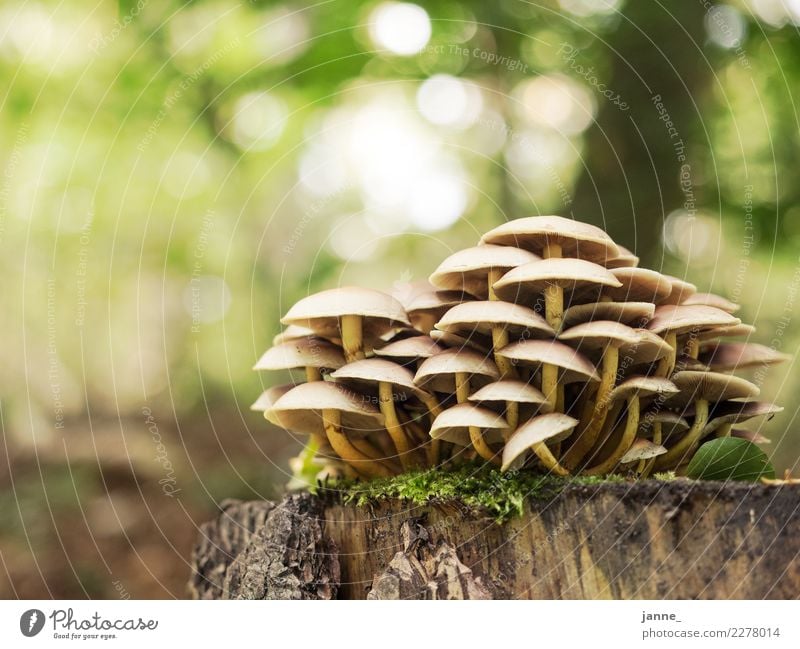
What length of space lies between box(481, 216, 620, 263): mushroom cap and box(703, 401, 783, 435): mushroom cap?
0.72 metres

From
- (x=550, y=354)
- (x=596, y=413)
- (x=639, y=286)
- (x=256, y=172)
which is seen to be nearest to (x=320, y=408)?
(x=550, y=354)

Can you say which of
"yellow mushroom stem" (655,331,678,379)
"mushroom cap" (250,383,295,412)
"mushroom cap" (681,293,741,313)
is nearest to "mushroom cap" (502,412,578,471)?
"yellow mushroom stem" (655,331,678,379)

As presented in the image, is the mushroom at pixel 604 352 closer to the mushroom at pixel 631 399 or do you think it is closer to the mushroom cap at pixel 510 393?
the mushroom at pixel 631 399

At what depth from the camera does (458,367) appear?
6.63 ft

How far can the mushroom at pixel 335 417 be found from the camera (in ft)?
7.13

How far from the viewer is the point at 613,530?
1.97 meters

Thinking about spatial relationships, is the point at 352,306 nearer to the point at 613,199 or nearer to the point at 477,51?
the point at 613,199

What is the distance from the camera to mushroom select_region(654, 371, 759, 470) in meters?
2.21

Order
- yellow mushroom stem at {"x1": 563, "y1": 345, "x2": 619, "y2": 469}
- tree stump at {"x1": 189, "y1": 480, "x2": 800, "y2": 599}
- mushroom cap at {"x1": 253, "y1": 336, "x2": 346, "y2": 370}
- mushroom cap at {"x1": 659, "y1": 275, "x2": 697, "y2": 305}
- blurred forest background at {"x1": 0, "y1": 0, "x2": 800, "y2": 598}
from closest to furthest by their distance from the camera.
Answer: tree stump at {"x1": 189, "y1": 480, "x2": 800, "y2": 599} < yellow mushroom stem at {"x1": 563, "y1": 345, "x2": 619, "y2": 469} < mushroom cap at {"x1": 659, "y1": 275, "x2": 697, "y2": 305} < mushroom cap at {"x1": 253, "y1": 336, "x2": 346, "y2": 370} < blurred forest background at {"x1": 0, "y1": 0, "x2": 800, "y2": 598}

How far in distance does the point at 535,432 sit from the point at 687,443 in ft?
2.46

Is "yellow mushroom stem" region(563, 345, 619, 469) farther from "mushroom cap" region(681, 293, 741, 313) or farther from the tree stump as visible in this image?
"mushroom cap" region(681, 293, 741, 313)

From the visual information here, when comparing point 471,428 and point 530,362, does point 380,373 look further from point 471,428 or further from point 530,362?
point 530,362
